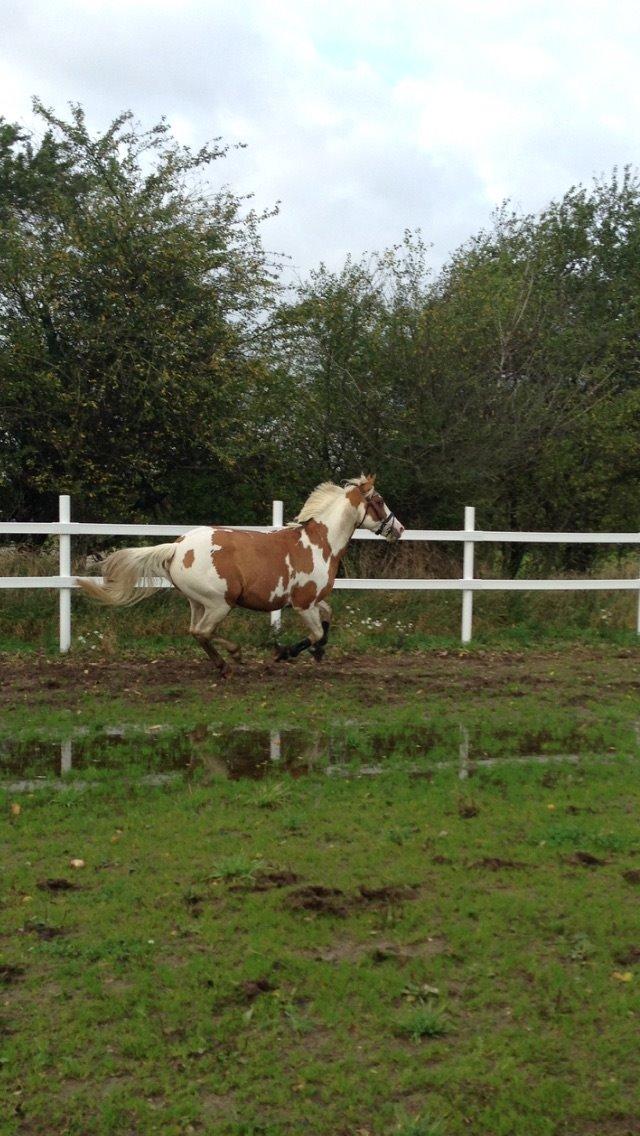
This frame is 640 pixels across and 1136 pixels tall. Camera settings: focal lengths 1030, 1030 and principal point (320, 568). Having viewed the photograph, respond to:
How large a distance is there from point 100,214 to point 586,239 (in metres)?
14.6

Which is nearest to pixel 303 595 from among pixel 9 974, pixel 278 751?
pixel 278 751

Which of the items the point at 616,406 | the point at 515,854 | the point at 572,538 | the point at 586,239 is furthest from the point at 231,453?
the point at 586,239

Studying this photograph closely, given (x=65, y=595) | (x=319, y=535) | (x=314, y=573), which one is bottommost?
(x=65, y=595)

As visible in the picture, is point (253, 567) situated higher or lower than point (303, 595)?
higher

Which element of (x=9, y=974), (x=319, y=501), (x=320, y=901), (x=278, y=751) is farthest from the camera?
(x=319, y=501)

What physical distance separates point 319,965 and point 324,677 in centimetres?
634

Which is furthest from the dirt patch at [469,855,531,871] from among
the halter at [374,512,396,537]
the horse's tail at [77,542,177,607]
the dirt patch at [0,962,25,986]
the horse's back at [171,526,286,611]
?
the halter at [374,512,396,537]

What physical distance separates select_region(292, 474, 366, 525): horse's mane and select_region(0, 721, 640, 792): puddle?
10.0 ft

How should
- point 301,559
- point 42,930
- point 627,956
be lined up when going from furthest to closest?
1. point 301,559
2. point 42,930
3. point 627,956

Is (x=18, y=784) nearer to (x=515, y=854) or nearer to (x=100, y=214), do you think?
(x=515, y=854)

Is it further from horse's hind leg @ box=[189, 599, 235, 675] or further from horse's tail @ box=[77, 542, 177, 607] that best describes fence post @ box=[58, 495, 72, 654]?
horse's hind leg @ box=[189, 599, 235, 675]

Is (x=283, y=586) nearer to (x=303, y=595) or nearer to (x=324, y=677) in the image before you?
(x=303, y=595)

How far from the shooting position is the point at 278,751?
7535 millimetres

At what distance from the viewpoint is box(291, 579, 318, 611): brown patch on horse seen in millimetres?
10531
